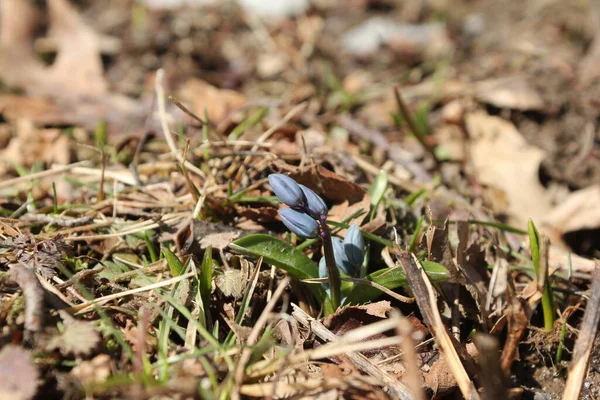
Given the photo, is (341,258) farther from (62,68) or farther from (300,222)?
(62,68)

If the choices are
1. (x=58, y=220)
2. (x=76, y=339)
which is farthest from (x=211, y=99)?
(x=76, y=339)

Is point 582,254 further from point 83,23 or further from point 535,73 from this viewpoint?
point 83,23

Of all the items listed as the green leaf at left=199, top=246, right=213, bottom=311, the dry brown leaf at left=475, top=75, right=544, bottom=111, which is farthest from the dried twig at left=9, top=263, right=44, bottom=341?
the dry brown leaf at left=475, top=75, right=544, bottom=111

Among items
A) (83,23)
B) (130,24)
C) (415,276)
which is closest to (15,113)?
(83,23)

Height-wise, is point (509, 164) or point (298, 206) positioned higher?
point (298, 206)

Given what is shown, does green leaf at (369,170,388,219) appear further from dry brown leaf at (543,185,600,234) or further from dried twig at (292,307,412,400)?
dry brown leaf at (543,185,600,234)

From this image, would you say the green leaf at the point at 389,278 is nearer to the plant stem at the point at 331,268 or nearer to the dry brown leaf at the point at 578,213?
the plant stem at the point at 331,268

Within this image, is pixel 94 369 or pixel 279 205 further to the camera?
pixel 279 205
